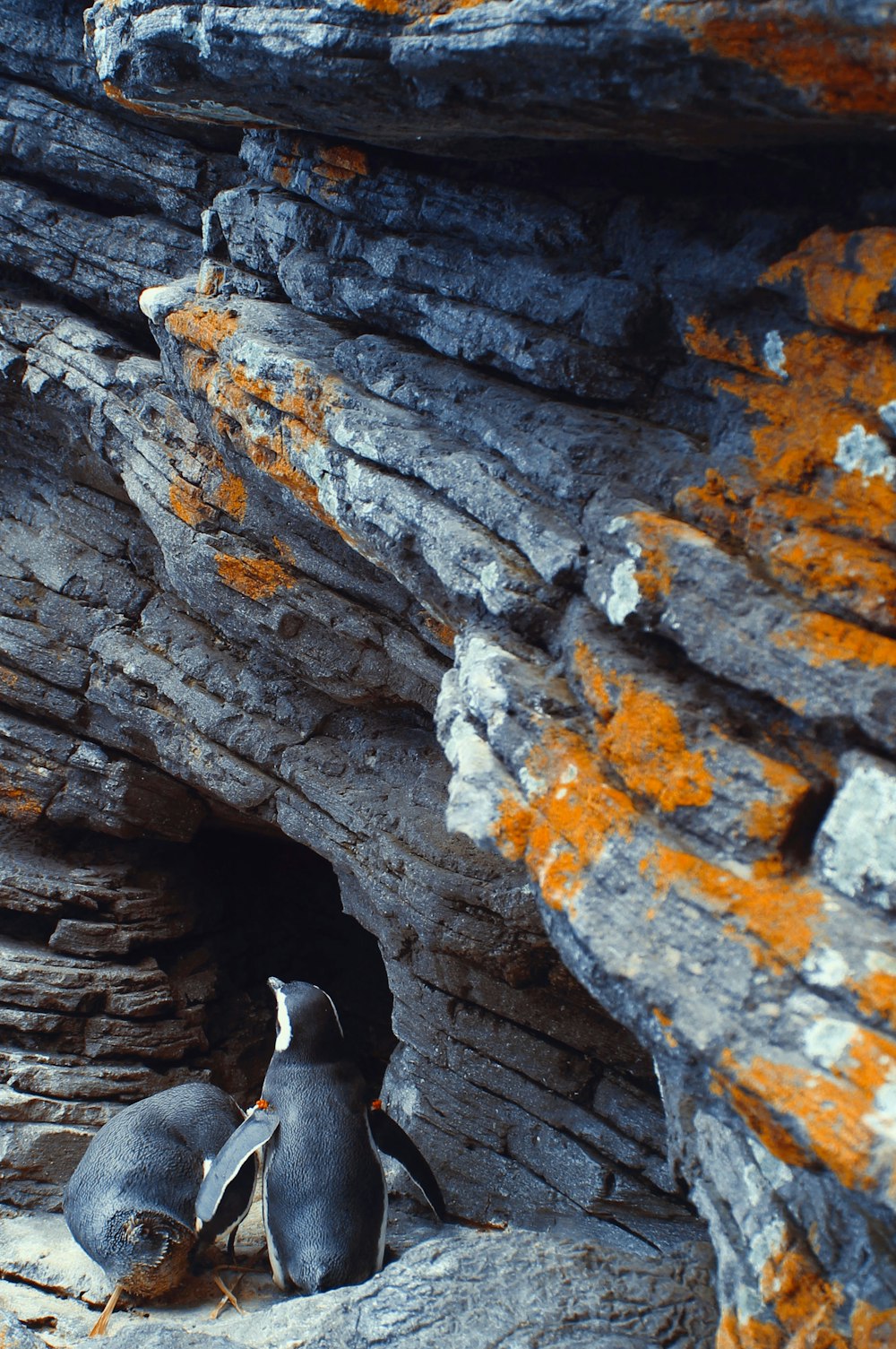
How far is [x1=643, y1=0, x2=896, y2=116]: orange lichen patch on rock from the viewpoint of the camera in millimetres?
2094

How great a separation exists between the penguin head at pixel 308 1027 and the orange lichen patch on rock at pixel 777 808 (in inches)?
146

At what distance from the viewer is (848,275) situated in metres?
2.59

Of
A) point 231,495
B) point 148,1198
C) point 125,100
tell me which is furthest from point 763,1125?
point 125,100

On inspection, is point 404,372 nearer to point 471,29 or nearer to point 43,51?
point 471,29

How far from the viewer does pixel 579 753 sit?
2881 millimetres

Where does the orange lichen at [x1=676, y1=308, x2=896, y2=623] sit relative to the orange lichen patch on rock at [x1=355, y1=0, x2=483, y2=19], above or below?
below

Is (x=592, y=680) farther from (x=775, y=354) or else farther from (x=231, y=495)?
(x=231, y=495)

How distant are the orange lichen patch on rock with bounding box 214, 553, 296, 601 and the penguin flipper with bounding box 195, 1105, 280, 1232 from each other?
2.73 metres

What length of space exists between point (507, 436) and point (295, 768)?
298 centimetres

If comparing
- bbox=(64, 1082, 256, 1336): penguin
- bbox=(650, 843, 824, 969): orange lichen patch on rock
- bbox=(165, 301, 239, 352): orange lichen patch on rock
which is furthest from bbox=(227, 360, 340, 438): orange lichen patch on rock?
bbox=(64, 1082, 256, 1336): penguin

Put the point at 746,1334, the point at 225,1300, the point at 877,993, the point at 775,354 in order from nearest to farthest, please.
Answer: the point at 877,993 → the point at 746,1334 → the point at 775,354 → the point at 225,1300

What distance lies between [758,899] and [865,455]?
1.18 meters

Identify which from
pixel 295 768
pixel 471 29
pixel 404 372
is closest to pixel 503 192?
pixel 404 372

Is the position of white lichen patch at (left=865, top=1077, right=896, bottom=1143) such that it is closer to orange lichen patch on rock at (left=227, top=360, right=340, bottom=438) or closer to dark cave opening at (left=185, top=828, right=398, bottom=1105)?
orange lichen patch on rock at (left=227, top=360, right=340, bottom=438)
